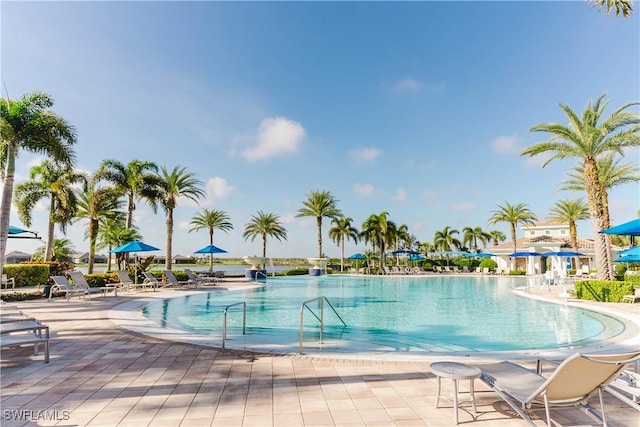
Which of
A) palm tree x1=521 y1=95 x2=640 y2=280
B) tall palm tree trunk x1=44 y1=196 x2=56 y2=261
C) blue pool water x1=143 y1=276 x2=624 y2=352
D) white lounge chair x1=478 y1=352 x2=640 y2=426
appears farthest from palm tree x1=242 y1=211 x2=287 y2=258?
white lounge chair x1=478 y1=352 x2=640 y2=426

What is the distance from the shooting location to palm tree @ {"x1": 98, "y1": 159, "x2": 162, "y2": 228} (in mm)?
22797

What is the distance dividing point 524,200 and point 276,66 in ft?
113

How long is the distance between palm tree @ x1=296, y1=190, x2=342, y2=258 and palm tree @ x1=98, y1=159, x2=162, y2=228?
16922 mm

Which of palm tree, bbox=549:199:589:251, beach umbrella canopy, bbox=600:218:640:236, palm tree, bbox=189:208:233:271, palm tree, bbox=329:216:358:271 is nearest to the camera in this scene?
beach umbrella canopy, bbox=600:218:640:236

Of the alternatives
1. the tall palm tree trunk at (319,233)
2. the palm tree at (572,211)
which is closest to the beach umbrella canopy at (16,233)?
the tall palm tree trunk at (319,233)

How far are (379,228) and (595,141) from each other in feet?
80.7

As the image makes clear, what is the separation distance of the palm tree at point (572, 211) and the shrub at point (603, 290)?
84.5ft

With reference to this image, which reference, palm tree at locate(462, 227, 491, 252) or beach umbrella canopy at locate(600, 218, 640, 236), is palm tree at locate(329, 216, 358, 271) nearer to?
beach umbrella canopy at locate(600, 218, 640, 236)

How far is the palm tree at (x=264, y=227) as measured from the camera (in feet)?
132

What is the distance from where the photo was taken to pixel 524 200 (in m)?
40.8

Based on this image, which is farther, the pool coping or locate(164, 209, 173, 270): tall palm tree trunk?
locate(164, 209, 173, 270): tall palm tree trunk

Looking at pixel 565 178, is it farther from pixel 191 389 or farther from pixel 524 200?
pixel 191 389

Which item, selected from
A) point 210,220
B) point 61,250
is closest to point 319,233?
point 210,220

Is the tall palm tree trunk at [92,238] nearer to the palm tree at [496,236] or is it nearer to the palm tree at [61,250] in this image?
the palm tree at [61,250]
